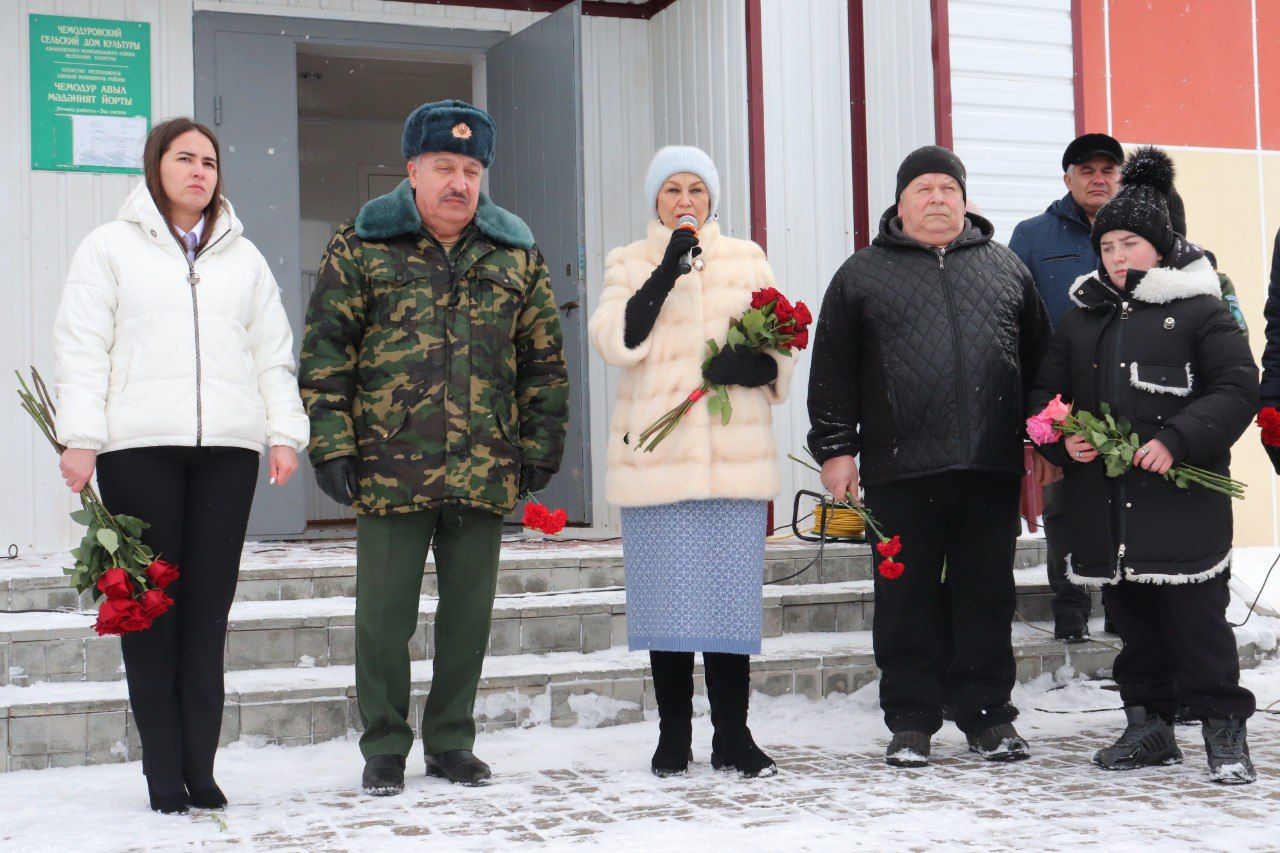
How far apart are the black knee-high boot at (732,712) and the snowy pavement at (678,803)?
0.06m

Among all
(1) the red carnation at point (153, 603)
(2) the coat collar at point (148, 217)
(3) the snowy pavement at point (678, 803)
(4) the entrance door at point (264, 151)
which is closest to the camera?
(3) the snowy pavement at point (678, 803)

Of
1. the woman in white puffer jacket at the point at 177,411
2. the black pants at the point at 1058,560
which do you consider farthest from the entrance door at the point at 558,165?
the woman in white puffer jacket at the point at 177,411

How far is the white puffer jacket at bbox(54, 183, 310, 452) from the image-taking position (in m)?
3.14

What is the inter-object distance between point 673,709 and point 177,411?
1471mm

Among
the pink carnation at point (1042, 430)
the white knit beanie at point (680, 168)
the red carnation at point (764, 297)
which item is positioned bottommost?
the pink carnation at point (1042, 430)

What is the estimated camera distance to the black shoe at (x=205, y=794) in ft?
10.6

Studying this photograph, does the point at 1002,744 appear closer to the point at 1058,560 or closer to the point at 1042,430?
the point at 1042,430

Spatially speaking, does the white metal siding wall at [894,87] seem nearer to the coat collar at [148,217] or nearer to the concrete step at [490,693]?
the concrete step at [490,693]

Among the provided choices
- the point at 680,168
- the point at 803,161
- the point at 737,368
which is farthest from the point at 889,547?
the point at 803,161

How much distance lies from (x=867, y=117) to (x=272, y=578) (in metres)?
3.42

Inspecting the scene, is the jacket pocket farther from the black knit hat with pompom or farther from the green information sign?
the green information sign

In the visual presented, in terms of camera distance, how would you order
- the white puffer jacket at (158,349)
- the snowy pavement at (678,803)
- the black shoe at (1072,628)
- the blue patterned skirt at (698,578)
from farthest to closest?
the black shoe at (1072,628)
the blue patterned skirt at (698,578)
the white puffer jacket at (158,349)
the snowy pavement at (678,803)

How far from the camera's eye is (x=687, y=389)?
3.51m

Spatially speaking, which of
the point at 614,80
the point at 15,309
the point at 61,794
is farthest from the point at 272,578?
the point at 614,80
